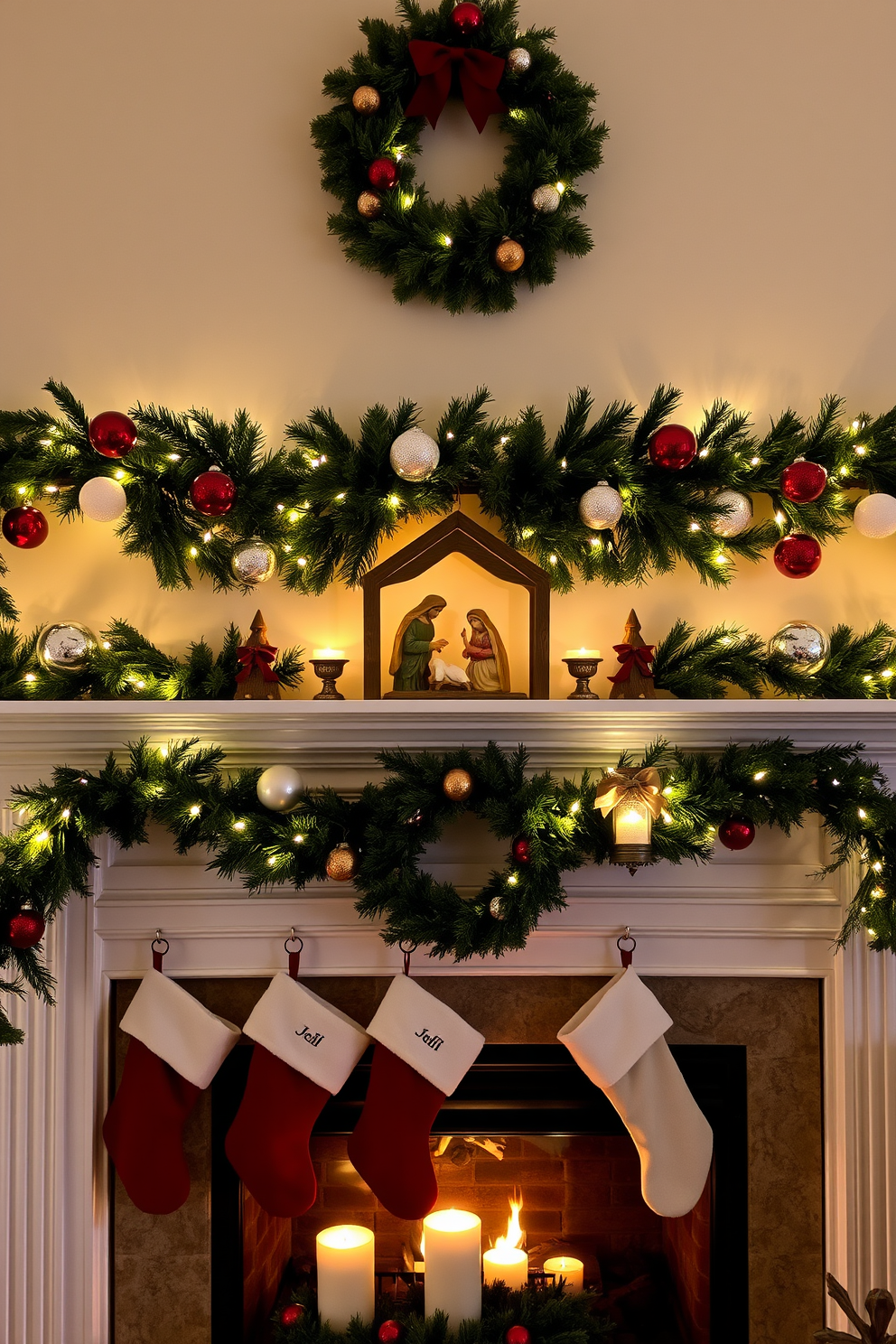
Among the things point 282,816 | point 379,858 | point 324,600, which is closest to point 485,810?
point 379,858

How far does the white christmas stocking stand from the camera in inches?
60.6

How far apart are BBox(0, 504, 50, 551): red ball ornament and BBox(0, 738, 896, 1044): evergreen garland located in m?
0.41

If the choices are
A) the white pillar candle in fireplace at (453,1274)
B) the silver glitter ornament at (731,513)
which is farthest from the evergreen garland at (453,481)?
the white pillar candle in fireplace at (453,1274)

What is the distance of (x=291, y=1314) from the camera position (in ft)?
5.27

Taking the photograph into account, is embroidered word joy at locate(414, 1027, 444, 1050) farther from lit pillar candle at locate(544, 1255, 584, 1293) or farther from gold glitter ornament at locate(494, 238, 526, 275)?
gold glitter ornament at locate(494, 238, 526, 275)

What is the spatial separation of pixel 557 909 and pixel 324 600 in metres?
0.69

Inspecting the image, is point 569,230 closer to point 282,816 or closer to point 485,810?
point 485,810

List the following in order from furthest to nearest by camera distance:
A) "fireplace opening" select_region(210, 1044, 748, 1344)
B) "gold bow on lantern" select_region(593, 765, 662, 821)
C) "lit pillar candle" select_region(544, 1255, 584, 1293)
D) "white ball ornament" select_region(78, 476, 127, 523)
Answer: "lit pillar candle" select_region(544, 1255, 584, 1293), "fireplace opening" select_region(210, 1044, 748, 1344), "white ball ornament" select_region(78, 476, 127, 523), "gold bow on lantern" select_region(593, 765, 662, 821)

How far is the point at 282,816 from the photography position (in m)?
1.54

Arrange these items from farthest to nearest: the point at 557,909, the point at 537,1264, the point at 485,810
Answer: the point at 537,1264
the point at 557,909
the point at 485,810

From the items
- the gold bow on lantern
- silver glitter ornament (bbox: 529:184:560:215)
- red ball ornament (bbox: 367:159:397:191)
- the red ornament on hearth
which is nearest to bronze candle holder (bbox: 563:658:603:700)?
the gold bow on lantern

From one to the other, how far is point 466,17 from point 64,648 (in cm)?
129

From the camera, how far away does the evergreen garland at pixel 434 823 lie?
4.81 ft

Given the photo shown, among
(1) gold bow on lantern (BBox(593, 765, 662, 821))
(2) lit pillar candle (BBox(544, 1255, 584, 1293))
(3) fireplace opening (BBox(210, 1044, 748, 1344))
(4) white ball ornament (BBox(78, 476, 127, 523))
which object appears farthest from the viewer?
(2) lit pillar candle (BBox(544, 1255, 584, 1293))
